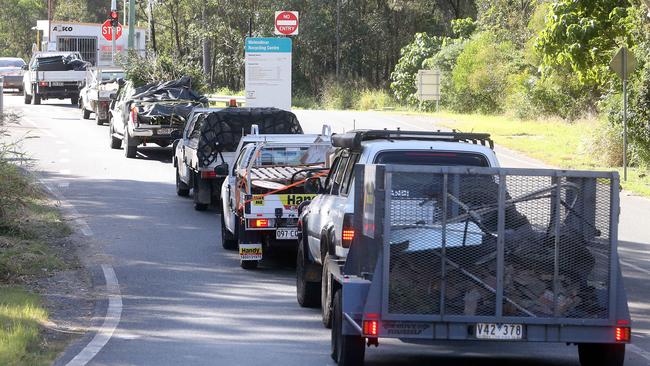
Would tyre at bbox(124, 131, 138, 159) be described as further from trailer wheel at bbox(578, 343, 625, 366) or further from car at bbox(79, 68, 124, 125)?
trailer wheel at bbox(578, 343, 625, 366)

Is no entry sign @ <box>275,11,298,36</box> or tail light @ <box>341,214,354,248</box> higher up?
no entry sign @ <box>275,11,298,36</box>

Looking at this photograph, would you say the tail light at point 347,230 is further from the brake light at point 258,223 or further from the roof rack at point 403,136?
the brake light at point 258,223

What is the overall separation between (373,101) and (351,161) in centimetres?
5004

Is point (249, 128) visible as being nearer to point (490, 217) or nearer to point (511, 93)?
point (490, 217)

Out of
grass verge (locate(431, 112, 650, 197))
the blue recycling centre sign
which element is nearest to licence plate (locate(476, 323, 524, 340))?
grass verge (locate(431, 112, 650, 197))

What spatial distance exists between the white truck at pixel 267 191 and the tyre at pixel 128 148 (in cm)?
1425

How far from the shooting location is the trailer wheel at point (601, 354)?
28.3 ft

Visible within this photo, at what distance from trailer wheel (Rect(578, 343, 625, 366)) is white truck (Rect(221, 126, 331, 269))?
14.2 ft

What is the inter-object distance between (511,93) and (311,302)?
39.8 m

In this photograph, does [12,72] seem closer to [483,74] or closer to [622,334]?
[483,74]

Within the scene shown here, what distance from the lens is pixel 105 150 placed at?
3231 cm

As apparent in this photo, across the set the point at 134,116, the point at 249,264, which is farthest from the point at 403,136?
the point at 134,116

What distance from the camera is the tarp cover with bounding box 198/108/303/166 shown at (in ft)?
65.1

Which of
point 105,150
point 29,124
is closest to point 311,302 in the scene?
point 105,150
